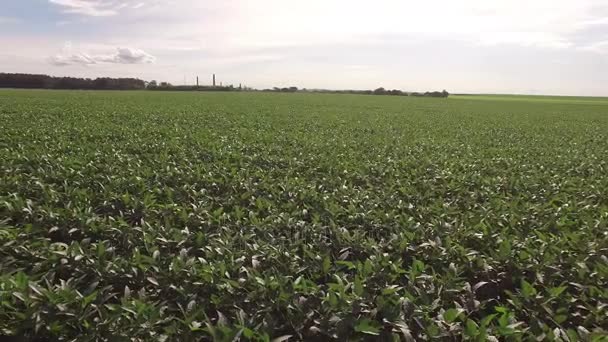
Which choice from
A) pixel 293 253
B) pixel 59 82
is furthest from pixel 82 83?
pixel 293 253

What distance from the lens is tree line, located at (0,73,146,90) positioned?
81.9 meters

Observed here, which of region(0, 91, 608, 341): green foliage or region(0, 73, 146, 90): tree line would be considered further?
region(0, 73, 146, 90): tree line

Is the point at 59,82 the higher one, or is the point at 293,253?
the point at 59,82

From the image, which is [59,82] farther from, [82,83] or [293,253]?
[293,253]

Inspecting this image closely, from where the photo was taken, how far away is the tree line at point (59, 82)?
269ft

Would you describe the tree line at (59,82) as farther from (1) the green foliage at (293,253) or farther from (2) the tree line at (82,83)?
(1) the green foliage at (293,253)

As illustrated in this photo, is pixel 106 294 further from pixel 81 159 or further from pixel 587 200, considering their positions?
pixel 587 200

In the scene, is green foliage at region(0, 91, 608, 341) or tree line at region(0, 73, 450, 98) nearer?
green foliage at region(0, 91, 608, 341)

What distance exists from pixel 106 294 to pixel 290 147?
8399mm

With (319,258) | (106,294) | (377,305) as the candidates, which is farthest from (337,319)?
(106,294)

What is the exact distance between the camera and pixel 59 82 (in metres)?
83.2

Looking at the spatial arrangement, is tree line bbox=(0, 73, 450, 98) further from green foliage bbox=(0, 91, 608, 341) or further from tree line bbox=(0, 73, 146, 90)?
green foliage bbox=(0, 91, 608, 341)

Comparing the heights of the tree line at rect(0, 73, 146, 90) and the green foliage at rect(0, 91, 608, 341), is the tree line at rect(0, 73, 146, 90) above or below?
above

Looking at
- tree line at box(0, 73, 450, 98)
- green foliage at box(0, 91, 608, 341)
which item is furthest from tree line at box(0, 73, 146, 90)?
green foliage at box(0, 91, 608, 341)
